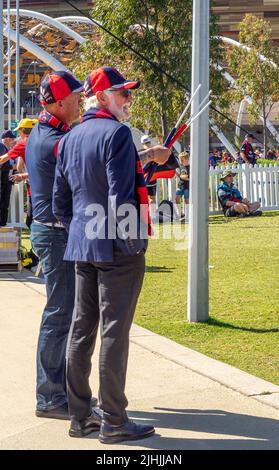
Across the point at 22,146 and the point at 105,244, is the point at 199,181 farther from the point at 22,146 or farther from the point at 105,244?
the point at 105,244

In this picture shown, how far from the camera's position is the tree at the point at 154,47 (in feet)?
80.3

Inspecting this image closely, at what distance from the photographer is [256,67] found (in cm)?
4031

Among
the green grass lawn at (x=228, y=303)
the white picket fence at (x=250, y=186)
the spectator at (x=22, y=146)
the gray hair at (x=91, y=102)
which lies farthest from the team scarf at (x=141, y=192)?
the white picket fence at (x=250, y=186)

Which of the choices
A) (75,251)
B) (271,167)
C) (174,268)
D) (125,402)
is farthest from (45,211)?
(271,167)

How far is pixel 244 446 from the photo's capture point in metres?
4.94

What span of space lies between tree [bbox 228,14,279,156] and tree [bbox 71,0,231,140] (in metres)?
14.1

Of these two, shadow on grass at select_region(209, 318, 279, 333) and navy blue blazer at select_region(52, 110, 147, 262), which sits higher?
navy blue blazer at select_region(52, 110, 147, 262)

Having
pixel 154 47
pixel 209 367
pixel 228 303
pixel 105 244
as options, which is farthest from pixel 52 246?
pixel 154 47

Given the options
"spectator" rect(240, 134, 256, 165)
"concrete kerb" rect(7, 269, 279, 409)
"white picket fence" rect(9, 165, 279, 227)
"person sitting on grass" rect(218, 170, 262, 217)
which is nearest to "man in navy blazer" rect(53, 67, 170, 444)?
"concrete kerb" rect(7, 269, 279, 409)

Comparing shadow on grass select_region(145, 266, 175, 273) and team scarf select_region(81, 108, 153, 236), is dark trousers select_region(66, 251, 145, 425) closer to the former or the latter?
team scarf select_region(81, 108, 153, 236)

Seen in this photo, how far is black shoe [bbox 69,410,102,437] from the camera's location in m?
5.21

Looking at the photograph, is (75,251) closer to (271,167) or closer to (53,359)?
(53,359)

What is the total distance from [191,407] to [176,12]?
817 inches

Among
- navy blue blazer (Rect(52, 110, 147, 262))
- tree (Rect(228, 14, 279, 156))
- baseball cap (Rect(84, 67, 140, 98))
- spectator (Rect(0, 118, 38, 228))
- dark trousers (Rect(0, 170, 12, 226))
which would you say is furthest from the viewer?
tree (Rect(228, 14, 279, 156))
